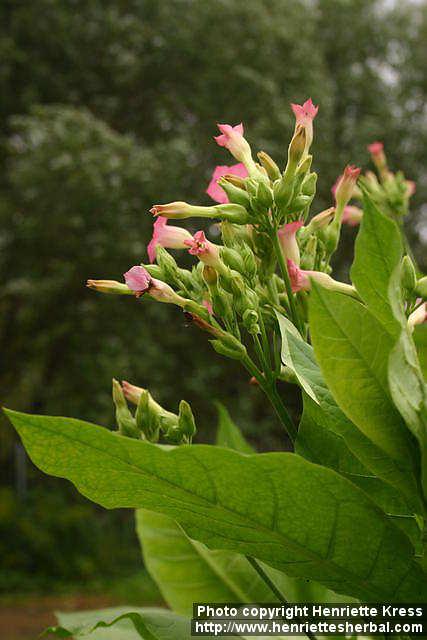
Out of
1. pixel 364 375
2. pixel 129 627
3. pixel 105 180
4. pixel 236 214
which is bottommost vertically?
pixel 129 627

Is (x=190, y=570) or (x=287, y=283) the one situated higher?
(x=287, y=283)

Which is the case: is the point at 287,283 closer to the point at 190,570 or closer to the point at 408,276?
the point at 408,276

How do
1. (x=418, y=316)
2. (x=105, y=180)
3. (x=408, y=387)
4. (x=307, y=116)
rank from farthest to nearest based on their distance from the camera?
(x=105, y=180) < (x=307, y=116) < (x=418, y=316) < (x=408, y=387)

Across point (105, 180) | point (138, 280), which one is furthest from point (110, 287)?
point (105, 180)

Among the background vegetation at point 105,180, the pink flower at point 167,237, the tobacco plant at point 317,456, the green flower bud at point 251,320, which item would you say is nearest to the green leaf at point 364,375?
the tobacco plant at point 317,456

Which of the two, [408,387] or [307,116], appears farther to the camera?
[307,116]

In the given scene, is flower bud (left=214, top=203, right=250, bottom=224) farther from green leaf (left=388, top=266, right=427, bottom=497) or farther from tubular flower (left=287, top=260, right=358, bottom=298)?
green leaf (left=388, top=266, right=427, bottom=497)

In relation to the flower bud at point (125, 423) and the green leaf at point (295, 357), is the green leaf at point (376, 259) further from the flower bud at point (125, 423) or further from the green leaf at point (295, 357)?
the flower bud at point (125, 423)
